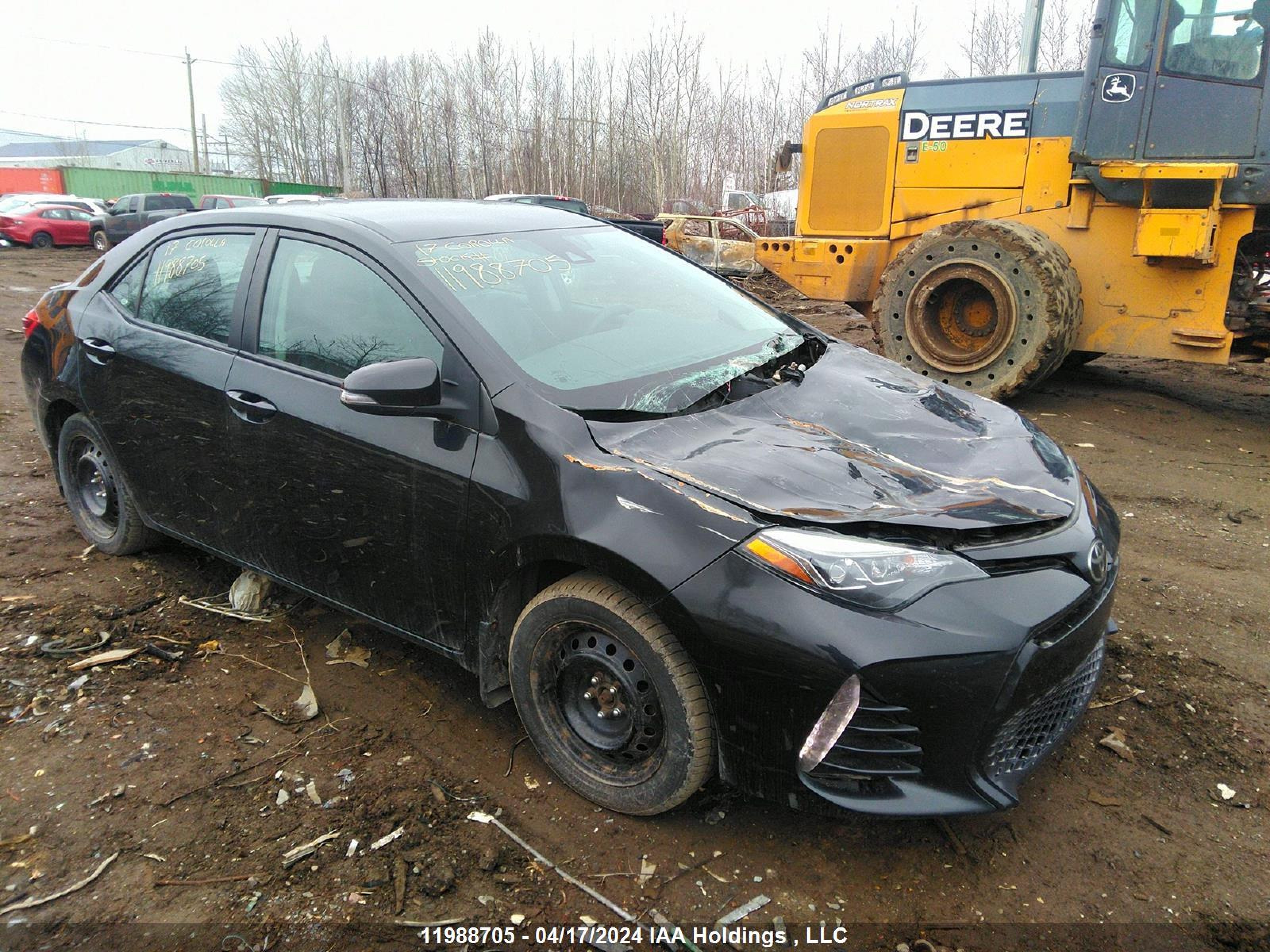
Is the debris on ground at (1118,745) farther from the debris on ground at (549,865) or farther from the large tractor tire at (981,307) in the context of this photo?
the large tractor tire at (981,307)

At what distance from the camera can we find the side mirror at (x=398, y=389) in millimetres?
2523

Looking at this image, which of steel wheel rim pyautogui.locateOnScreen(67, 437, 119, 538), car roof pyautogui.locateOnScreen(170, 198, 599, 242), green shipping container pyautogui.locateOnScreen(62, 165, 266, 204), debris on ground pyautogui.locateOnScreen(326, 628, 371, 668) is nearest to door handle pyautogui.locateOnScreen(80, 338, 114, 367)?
steel wheel rim pyautogui.locateOnScreen(67, 437, 119, 538)

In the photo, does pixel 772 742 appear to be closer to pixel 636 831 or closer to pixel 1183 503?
pixel 636 831

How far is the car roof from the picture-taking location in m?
3.06

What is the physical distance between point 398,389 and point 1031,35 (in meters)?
10.7

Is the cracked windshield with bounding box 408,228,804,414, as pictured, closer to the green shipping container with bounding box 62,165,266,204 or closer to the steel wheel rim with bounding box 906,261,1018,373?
the steel wheel rim with bounding box 906,261,1018,373

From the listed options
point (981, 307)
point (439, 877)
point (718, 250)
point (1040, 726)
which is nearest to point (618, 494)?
point (439, 877)

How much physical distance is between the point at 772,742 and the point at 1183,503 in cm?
401

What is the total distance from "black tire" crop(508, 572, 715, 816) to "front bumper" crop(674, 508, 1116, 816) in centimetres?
10

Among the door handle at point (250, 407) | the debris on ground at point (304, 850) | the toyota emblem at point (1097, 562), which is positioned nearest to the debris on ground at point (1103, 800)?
the toyota emblem at point (1097, 562)

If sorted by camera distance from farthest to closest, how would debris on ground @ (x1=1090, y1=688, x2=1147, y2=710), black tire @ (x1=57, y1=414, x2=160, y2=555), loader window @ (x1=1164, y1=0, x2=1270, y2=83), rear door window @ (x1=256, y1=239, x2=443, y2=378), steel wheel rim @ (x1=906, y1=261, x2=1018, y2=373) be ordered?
steel wheel rim @ (x1=906, y1=261, x2=1018, y2=373), loader window @ (x1=1164, y1=0, x2=1270, y2=83), black tire @ (x1=57, y1=414, x2=160, y2=555), debris on ground @ (x1=1090, y1=688, x2=1147, y2=710), rear door window @ (x1=256, y1=239, x2=443, y2=378)

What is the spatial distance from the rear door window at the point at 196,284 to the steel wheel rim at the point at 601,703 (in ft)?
6.02

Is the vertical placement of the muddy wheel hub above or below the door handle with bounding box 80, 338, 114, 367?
below

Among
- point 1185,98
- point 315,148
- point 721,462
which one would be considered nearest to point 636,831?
point 721,462
